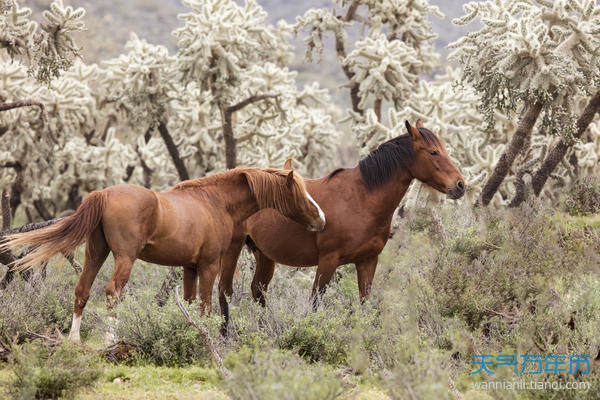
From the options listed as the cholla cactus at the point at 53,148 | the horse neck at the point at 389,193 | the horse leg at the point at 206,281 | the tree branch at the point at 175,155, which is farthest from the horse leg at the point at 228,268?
the tree branch at the point at 175,155

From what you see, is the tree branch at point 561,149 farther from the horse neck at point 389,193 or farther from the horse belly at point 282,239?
the horse belly at point 282,239

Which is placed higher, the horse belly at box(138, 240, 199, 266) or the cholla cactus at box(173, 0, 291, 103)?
the cholla cactus at box(173, 0, 291, 103)

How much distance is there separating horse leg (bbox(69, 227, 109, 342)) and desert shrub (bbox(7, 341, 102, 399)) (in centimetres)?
70

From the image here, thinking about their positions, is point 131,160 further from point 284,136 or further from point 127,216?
point 127,216

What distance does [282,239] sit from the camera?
6852 millimetres

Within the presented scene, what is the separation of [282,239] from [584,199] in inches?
256

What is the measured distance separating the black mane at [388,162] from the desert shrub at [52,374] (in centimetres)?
337

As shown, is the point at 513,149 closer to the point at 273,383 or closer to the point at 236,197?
the point at 236,197

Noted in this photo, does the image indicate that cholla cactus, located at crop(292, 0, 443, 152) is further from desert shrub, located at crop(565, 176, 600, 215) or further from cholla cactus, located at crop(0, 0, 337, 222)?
desert shrub, located at crop(565, 176, 600, 215)

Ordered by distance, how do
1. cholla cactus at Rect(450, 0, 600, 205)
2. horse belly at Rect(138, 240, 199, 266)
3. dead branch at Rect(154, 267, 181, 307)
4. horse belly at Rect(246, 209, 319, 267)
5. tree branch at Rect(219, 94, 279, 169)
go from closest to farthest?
1. horse belly at Rect(138, 240, 199, 266)
2. horse belly at Rect(246, 209, 319, 267)
3. dead branch at Rect(154, 267, 181, 307)
4. cholla cactus at Rect(450, 0, 600, 205)
5. tree branch at Rect(219, 94, 279, 169)

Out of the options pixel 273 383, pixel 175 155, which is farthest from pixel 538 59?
pixel 175 155

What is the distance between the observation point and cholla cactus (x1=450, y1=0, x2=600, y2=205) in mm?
9453

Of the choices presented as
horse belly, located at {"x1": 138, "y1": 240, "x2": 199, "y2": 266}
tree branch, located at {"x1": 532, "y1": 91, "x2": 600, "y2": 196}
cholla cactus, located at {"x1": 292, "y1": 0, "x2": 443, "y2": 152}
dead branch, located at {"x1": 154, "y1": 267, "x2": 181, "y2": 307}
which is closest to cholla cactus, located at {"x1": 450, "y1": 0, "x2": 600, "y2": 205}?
tree branch, located at {"x1": 532, "y1": 91, "x2": 600, "y2": 196}

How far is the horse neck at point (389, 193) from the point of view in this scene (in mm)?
6500
